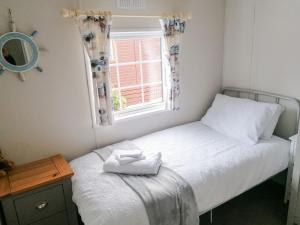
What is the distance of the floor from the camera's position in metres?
2.10

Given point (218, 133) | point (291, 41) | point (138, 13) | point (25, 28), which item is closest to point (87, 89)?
point (25, 28)

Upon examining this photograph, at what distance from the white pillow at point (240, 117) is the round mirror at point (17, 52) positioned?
186 cm

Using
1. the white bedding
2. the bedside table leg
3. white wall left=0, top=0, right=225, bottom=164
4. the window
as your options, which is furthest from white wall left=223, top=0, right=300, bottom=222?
the bedside table leg

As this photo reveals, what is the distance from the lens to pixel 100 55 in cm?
206

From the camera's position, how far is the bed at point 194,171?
151cm

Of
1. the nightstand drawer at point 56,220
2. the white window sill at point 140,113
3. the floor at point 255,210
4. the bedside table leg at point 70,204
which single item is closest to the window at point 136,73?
the white window sill at point 140,113

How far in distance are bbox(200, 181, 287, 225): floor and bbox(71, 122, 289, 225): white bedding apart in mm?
332

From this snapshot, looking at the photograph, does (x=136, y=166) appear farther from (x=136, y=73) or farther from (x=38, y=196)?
(x=136, y=73)

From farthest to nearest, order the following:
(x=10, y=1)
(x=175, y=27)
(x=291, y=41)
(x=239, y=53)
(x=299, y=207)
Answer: (x=239, y=53), (x=175, y=27), (x=291, y=41), (x=299, y=207), (x=10, y=1)

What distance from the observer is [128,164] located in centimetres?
185

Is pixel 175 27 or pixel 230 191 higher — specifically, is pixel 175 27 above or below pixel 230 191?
above

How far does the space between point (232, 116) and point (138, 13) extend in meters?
1.39

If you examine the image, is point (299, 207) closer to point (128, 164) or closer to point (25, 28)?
point (128, 164)

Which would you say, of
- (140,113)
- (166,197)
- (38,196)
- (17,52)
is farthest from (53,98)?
(166,197)
